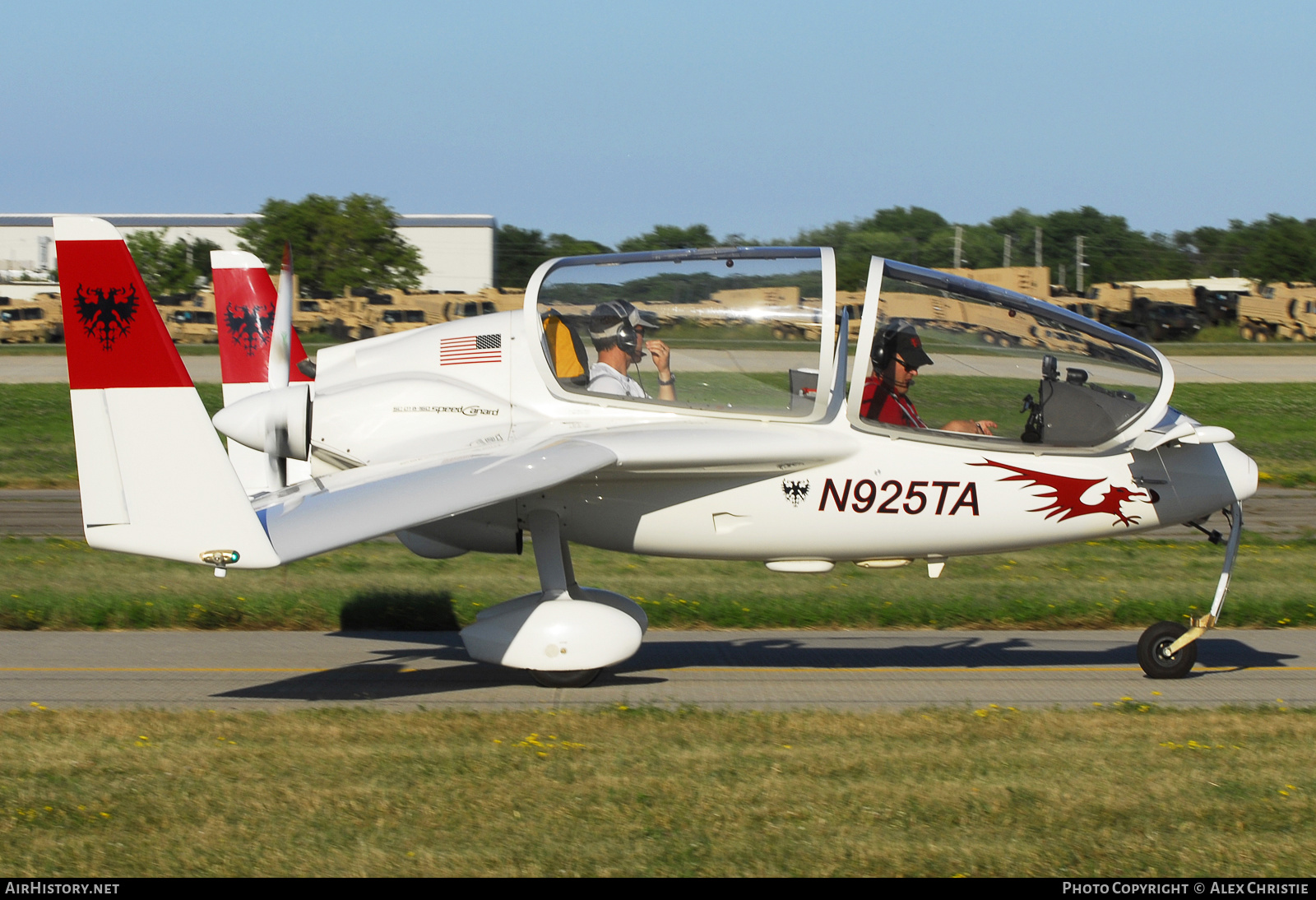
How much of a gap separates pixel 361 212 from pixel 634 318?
4817 cm

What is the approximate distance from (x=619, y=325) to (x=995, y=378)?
90.8 inches

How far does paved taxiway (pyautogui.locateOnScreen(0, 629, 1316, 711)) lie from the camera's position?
7.38 m

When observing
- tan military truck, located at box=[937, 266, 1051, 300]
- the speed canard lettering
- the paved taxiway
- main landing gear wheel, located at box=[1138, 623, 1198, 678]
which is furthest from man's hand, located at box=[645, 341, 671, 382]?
tan military truck, located at box=[937, 266, 1051, 300]

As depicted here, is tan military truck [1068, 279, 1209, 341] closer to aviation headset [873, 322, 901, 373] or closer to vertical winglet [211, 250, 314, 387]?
aviation headset [873, 322, 901, 373]

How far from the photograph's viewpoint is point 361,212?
174 feet

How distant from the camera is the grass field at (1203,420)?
20.0 m

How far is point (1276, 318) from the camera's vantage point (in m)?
45.2

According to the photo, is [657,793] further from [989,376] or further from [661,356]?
[989,376]

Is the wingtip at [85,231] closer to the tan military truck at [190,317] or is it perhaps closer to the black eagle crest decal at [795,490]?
the black eagle crest decal at [795,490]

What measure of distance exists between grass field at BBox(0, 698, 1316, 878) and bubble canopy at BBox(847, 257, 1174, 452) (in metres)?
1.69

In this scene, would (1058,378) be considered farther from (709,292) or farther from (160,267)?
(160,267)

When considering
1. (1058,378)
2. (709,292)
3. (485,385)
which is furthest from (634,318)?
(1058,378)

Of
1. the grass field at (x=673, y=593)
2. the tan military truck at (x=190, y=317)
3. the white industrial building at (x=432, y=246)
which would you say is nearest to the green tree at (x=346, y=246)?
the tan military truck at (x=190, y=317)

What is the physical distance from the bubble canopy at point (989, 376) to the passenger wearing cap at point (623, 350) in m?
1.23
